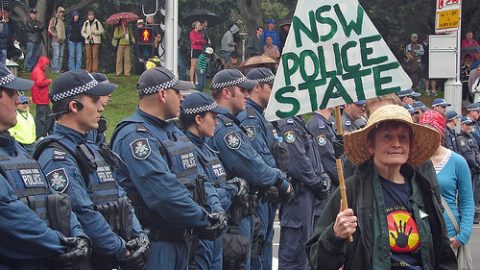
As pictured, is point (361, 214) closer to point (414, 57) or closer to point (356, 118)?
point (356, 118)

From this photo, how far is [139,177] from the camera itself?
24.7 ft

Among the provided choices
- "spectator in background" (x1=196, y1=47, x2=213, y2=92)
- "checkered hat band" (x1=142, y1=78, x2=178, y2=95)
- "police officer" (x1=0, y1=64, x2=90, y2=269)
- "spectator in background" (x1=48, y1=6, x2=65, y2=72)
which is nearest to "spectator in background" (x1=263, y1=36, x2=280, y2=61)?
"spectator in background" (x1=196, y1=47, x2=213, y2=92)

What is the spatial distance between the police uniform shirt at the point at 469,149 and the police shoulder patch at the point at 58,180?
1291 centimetres

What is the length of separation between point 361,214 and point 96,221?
5.97 feet

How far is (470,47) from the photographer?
30953mm

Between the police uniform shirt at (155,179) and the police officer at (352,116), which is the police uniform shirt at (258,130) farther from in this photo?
the police uniform shirt at (155,179)

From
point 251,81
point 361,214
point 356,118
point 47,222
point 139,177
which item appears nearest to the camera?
point 361,214

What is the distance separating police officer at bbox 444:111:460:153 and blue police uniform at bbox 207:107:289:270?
864 centimetres

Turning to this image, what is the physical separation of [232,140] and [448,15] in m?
10.3

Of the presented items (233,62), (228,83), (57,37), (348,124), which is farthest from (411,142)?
(57,37)

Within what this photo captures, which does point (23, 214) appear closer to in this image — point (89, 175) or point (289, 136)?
Answer: point (89, 175)

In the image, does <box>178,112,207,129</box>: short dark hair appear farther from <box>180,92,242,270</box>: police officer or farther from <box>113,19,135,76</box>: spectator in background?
<box>113,19,135,76</box>: spectator in background

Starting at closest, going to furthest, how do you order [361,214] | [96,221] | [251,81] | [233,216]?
[361,214]
[96,221]
[233,216]
[251,81]

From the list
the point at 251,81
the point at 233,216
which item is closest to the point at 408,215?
the point at 233,216
